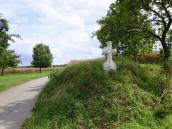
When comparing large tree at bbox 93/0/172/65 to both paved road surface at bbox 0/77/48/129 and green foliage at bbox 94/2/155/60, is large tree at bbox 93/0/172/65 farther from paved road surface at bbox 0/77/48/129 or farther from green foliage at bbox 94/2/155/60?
paved road surface at bbox 0/77/48/129

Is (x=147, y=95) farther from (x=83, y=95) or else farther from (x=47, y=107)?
(x=47, y=107)

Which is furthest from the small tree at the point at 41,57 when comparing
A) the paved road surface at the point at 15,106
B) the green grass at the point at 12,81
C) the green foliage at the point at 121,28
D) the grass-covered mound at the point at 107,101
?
the grass-covered mound at the point at 107,101

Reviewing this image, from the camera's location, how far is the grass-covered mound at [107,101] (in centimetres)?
1794

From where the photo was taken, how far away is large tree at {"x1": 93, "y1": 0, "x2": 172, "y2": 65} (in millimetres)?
29797

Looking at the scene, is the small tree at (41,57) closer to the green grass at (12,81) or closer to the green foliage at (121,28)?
the green grass at (12,81)

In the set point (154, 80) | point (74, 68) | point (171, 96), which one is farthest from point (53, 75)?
point (171, 96)

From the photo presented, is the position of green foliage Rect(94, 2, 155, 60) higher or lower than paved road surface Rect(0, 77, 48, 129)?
higher

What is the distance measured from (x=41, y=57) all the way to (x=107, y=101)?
55.9m

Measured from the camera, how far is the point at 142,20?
101 ft

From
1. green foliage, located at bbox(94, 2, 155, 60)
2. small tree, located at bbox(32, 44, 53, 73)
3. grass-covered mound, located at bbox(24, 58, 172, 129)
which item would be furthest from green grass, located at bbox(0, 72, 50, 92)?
small tree, located at bbox(32, 44, 53, 73)

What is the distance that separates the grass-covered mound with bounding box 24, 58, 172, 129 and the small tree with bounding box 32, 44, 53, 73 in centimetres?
5070

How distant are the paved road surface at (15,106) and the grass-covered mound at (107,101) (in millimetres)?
636

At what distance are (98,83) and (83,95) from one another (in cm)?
116

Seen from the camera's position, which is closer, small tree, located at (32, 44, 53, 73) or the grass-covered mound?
the grass-covered mound
